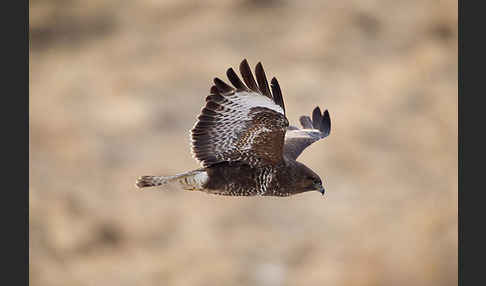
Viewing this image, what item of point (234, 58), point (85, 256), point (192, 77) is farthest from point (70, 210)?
point (234, 58)

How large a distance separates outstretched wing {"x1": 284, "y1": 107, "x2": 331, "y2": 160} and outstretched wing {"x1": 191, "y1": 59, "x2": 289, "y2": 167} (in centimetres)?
52

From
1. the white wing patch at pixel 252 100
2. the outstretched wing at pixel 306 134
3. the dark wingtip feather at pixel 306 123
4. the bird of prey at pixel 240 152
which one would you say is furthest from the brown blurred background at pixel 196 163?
the white wing patch at pixel 252 100

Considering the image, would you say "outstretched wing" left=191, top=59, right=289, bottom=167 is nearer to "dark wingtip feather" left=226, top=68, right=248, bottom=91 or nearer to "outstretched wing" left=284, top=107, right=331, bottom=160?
"dark wingtip feather" left=226, top=68, right=248, bottom=91

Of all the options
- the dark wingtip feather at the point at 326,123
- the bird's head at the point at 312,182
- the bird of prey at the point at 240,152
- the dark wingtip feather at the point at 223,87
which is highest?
the dark wingtip feather at the point at 223,87

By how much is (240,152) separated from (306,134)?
130cm

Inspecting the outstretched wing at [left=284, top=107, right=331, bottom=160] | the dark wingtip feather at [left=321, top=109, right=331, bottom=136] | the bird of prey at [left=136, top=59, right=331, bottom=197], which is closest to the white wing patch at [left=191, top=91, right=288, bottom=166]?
the bird of prey at [left=136, top=59, right=331, bottom=197]

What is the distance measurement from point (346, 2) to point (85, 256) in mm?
6682

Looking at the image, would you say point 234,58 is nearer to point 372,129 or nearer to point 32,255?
point 372,129

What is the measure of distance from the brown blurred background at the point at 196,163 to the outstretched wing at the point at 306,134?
4.28m

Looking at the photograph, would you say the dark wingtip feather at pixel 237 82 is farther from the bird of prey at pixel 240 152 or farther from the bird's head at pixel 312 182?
the bird's head at pixel 312 182

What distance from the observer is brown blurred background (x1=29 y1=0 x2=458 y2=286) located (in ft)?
35.3

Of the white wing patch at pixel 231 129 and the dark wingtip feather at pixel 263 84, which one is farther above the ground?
the dark wingtip feather at pixel 263 84

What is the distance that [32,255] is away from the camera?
1105 cm

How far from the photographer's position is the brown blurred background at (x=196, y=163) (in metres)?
10.8
